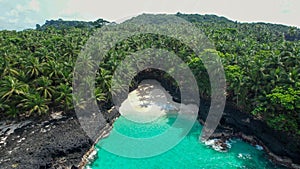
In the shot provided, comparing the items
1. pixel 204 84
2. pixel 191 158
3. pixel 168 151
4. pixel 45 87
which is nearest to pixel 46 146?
pixel 45 87

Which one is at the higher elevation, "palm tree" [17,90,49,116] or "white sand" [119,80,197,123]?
"palm tree" [17,90,49,116]

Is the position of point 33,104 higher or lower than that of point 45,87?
lower

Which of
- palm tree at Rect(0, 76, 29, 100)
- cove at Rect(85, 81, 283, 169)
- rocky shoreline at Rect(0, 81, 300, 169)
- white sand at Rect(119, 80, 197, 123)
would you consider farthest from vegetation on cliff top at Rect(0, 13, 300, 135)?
cove at Rect(85, 81, 283, 169)

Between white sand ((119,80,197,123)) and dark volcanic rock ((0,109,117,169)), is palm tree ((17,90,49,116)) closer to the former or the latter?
dark volcanic rock ((0,109,117,169))

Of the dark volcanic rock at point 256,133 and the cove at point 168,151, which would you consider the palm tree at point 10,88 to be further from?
the dark volcanic rock at point 256,133

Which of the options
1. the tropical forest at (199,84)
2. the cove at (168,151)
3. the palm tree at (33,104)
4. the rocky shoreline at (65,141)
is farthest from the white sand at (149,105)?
the palm tree at (33,104)

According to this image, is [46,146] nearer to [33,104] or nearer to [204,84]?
[33,104]
